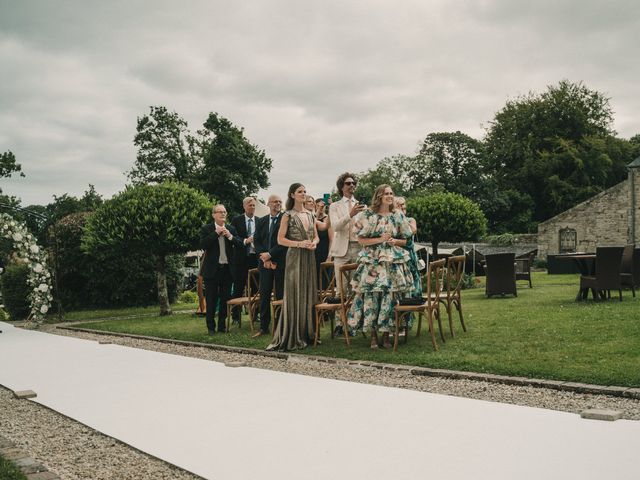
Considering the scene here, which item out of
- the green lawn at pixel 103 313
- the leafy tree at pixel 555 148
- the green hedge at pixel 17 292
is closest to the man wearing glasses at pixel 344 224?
the green lawn at pixel 103 313

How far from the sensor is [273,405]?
518 centimetres

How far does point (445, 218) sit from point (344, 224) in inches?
532

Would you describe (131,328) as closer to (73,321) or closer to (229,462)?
(73,321)

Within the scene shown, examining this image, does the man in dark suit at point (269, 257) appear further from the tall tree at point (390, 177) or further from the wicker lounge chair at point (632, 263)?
the tall tree at point (390, 177)

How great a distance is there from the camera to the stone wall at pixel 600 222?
34.5 metres

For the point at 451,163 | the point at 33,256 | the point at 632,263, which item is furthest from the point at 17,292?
the point at 451,163

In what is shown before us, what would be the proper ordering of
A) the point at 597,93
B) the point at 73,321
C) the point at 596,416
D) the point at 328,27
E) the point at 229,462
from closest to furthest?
the point at 229,462 → the point at 596,416 → the point at 328,27 → the point at 73,321 → the point at 597,93

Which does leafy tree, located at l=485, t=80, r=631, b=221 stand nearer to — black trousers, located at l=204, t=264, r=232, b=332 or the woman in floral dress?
black trousers, located at l=204, t=264, r=232, b=332

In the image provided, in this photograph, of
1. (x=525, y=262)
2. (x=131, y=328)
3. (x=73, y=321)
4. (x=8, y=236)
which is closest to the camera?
(x=131, y=328)

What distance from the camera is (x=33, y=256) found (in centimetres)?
1491

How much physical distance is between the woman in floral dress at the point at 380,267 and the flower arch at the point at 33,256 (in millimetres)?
9837

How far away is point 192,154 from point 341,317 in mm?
38230

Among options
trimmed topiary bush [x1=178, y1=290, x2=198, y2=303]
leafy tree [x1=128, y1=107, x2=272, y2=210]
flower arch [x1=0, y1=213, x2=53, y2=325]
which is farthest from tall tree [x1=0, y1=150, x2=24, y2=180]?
flower arch [x1=0, y1=213, x2=53, y2=325]

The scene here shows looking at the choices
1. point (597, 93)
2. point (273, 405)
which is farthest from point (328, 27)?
point (597, 93)
